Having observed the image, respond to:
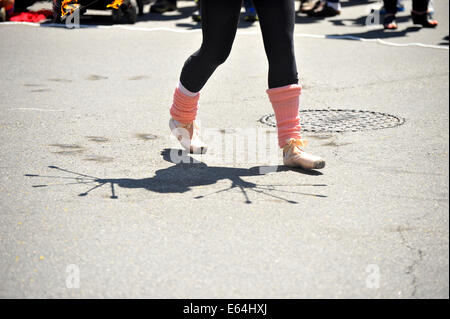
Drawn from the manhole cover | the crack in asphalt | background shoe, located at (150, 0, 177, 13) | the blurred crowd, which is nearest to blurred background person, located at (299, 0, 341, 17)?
the blurred crowd

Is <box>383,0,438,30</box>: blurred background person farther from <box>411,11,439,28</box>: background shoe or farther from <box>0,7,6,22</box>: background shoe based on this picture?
<box>0,7,6,22</box>: background shoe

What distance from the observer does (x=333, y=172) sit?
426 cm

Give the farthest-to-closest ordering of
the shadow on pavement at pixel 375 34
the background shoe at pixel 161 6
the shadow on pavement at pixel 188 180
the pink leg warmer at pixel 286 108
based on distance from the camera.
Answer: the background shoe at pixel 161 6 < the shadow on pavement at pixel 375 34 < the pink leg warmer at pixel 286 108 < the shadow on pavement at pixel 188 180

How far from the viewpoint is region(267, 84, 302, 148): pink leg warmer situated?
4281 mm

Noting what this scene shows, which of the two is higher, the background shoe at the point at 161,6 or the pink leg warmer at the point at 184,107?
the pink leg warmer at the point at 184,107

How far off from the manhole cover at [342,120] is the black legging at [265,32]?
3.46 feet

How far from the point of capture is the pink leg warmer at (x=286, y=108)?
428 cm

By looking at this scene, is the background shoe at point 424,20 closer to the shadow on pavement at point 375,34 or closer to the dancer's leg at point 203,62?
the shadow on pavement at point 375,34

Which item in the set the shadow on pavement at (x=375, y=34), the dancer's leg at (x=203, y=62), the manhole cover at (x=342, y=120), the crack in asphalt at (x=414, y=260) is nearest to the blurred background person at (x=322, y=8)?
the shadow on pavement at (x=375, y=34)

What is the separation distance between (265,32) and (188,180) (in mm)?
947

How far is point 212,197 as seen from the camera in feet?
12.5

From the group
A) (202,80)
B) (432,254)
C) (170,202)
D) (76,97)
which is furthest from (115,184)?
(76,97)

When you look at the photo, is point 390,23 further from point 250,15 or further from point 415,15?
point 250,15

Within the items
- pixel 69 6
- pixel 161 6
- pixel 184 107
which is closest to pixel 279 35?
pixel 184 107
